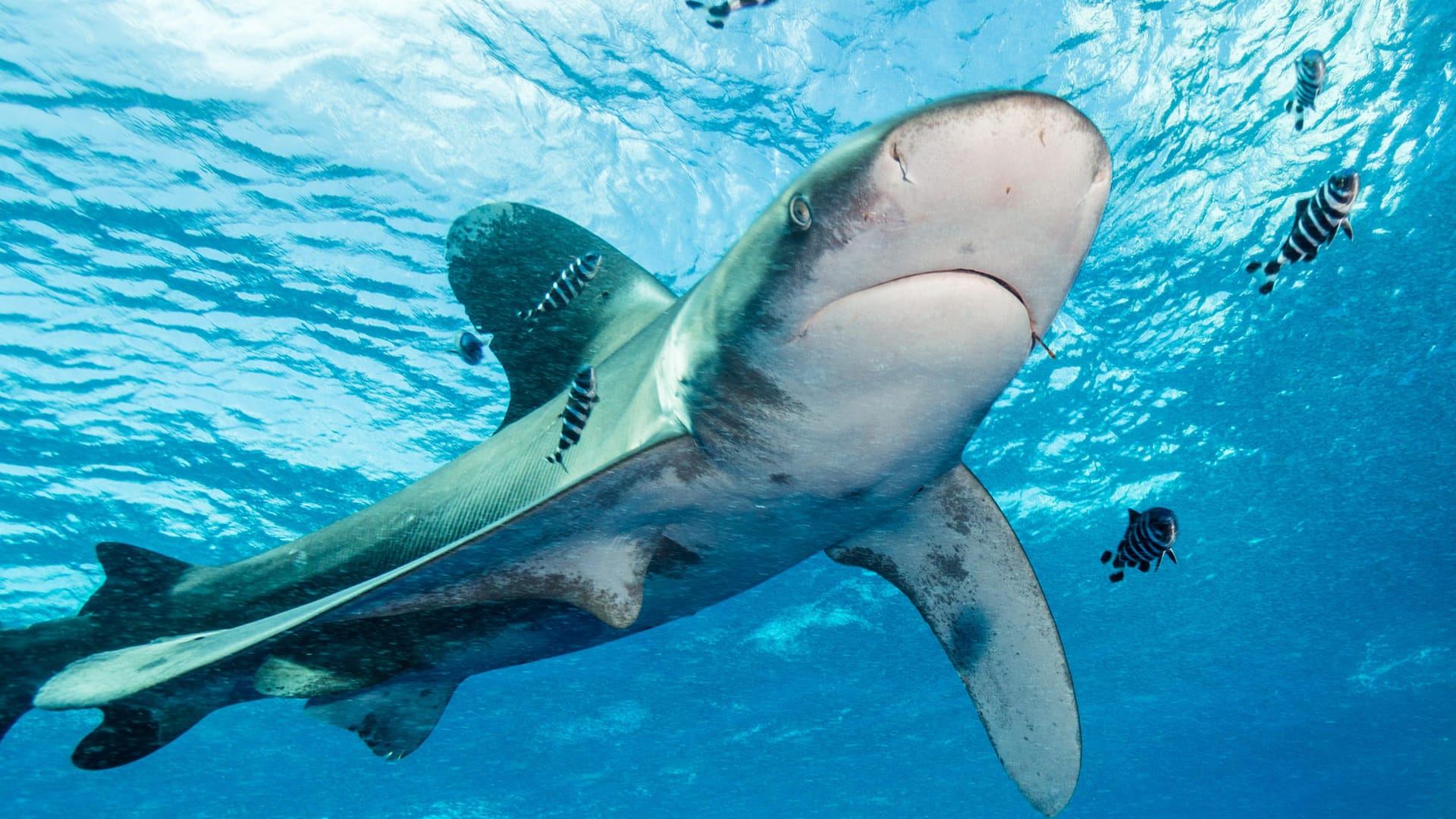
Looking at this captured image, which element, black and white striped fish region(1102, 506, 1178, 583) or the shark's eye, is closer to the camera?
the shark's eye

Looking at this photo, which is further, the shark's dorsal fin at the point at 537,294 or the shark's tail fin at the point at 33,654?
the shark's dorsal fin at the point at 537,294

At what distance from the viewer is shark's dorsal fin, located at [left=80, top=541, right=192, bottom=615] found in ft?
15.1

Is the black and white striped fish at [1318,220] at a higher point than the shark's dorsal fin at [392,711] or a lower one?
higher

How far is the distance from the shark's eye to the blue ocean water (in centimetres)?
797

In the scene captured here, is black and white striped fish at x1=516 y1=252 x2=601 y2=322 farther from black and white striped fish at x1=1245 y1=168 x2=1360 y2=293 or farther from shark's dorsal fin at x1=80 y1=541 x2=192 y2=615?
black and white striped fish at x1=1245 y1=168 x2=1360 y2=293

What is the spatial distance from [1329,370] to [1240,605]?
55.6 ft

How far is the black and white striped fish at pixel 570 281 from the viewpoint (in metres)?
5.06

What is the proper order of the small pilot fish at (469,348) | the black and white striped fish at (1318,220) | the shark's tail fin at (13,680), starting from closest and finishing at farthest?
the black and white striped fish at (1318,220)
the shark's tail fin at (13,680)
the small pilot fish at (469,348)

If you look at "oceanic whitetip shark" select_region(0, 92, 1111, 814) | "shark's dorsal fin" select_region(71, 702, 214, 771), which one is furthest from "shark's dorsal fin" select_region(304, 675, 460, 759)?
"shark's dorsal fin" select_region(71, 702, 214, 771)

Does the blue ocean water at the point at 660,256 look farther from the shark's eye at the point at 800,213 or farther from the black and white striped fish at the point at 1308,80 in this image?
the shark's eye at the point at 800,213

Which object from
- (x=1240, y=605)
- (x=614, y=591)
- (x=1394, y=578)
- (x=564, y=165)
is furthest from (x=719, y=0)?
(x=1394, y=578)

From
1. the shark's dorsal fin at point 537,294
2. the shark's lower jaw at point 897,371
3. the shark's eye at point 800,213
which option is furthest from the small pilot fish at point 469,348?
the shark's eye at point 800,213

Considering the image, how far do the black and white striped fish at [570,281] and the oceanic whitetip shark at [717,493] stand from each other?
0.46m

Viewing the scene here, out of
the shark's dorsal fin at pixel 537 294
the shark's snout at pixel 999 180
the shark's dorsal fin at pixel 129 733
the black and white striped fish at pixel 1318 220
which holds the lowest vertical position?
the shark's dorsal fin at pixel 129 733
